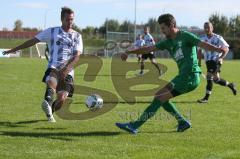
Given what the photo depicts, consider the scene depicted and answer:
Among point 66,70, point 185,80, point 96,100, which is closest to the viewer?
point 185,80

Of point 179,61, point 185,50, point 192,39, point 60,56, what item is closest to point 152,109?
point 179,61

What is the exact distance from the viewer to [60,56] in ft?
33.3

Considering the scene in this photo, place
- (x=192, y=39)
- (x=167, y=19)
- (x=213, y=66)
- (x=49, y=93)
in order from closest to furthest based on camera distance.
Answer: (x=167, y=19), (x=192, y=39), (x=49, y=93), (x=213, y=66)

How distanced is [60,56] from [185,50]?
246cm

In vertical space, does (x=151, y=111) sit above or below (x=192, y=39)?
below

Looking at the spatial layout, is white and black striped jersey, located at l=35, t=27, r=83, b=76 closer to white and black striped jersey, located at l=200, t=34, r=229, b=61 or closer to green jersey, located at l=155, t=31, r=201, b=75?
green jersey, located at l=155, t=31, r=201, b=75

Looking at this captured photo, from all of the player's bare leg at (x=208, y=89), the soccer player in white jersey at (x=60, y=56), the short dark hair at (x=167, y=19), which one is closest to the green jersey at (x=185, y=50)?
the short dark hair at (x=167, y=19)

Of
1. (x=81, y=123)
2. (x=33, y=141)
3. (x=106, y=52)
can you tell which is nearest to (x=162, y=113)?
(x=81, y=123)

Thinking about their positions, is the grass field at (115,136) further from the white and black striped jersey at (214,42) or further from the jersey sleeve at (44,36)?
the white and black striped jersey at (214,42)

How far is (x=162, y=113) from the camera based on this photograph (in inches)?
455

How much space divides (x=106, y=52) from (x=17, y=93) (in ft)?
165

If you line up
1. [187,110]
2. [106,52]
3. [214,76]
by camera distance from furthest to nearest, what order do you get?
[106,52], [214,76], [187,110]

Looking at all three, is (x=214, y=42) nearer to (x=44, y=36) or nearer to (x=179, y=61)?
(x=179, y=61)

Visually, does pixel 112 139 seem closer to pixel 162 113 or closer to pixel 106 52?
pixel 162 113
